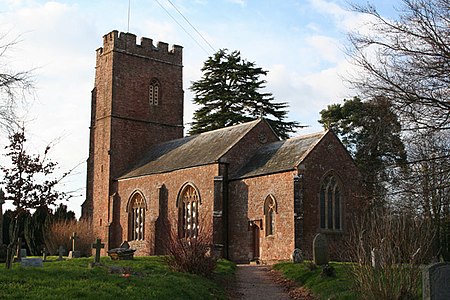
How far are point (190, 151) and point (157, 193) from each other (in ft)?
10.3

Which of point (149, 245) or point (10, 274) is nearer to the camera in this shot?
point (10, 274)

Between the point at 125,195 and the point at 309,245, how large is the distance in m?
13.9

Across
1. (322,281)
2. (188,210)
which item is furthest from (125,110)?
(322,281)

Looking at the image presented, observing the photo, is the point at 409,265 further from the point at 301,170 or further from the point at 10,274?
the point at 301,170

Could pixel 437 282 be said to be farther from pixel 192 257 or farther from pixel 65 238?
pixel 65 238

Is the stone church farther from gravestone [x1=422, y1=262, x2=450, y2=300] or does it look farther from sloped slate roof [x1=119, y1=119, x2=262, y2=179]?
gravestone [x1=422, y1=262, x2=450, y2=300]

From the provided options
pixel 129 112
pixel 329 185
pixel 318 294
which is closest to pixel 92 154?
pixel 129 112

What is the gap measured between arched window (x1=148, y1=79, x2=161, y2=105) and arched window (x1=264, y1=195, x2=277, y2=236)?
1531 centimetres

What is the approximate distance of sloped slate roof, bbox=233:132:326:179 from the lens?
28.8m

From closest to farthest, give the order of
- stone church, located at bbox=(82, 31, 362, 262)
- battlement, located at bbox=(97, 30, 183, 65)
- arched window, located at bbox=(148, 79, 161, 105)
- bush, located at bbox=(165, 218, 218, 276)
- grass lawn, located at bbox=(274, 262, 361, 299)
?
1. grass lawn, located at bbox=(274, 262, 361, 299)
2. bush, located at bbox=(165, 218, 218, 276)
3. stone church, located at bbox=(82, 31, 362, 262)
4. battlement, located at bbox=(97, 30, 183, 65)
5. arched window, located at bbox=(148, 79, 161, 105)

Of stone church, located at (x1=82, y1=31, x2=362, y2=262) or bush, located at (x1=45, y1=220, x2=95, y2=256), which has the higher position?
stone church, located at (x1=82, y1=31, x2=362, y2=262)

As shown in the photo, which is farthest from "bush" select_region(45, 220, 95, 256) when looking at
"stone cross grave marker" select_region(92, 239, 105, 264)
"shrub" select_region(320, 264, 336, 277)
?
"shrub" select_region(320, 264, 336, 277)

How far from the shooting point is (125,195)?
37375 mm

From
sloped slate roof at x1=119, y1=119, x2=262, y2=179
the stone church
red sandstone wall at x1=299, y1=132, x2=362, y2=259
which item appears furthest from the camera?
sloped slate roof at x1=119, y1=119, x2=262, y2=179
